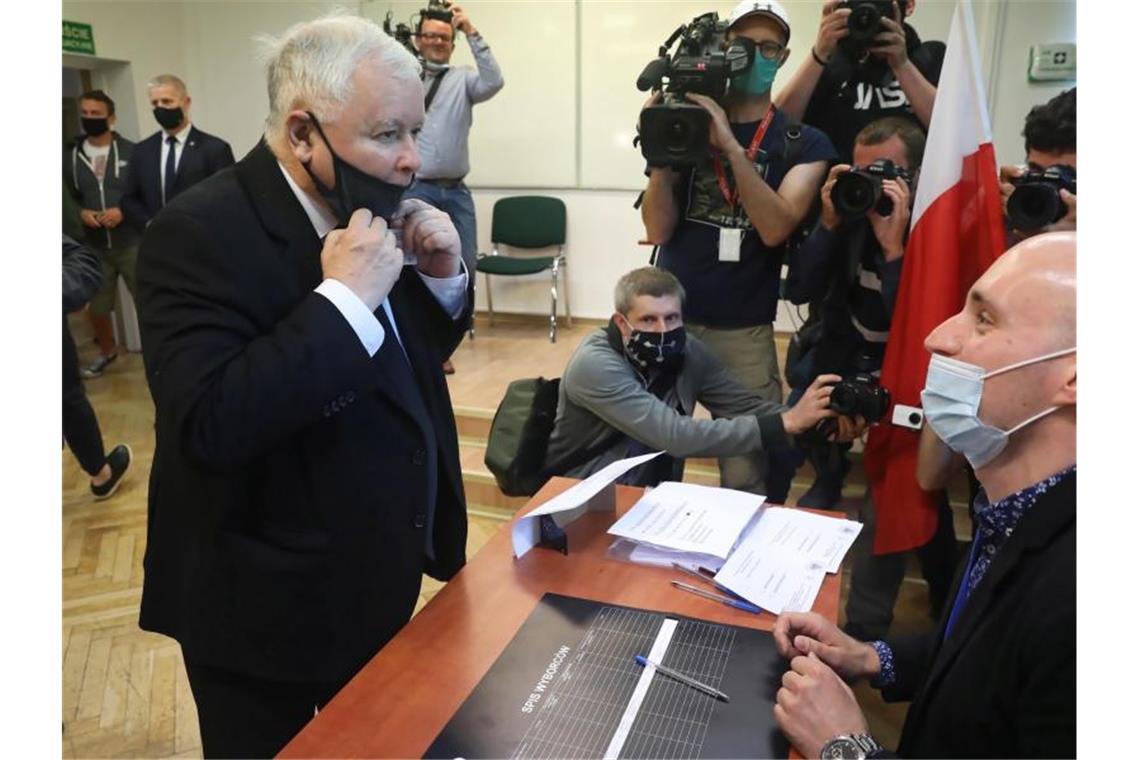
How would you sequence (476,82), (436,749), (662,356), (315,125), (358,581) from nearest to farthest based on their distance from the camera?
(436,749), (315,125), (358,581), (662,356), (476,82)

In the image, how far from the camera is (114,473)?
3.74m

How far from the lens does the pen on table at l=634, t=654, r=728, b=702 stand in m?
1.03

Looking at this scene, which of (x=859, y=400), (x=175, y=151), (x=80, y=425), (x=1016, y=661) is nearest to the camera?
(x=1016, y=661)

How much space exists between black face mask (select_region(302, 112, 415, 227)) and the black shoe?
313cm

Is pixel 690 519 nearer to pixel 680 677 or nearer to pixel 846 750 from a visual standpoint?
pixel 680 677

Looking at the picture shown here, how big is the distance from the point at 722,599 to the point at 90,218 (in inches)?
213

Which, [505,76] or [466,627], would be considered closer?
[466,627]

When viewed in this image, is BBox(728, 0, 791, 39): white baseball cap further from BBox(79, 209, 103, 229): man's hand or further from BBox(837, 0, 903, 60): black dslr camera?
BBox(79, 209, 103, 229): man's hand

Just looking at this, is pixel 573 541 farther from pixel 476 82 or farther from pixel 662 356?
pixel 476 82

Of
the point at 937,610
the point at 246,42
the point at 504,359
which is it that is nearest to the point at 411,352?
the point at 937,610

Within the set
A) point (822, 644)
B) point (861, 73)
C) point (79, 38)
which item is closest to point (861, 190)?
point (861, 73)

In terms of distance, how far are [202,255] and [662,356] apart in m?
1.34

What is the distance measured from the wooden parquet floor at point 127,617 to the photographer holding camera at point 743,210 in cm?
102

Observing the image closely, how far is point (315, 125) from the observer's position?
1.11 meters
